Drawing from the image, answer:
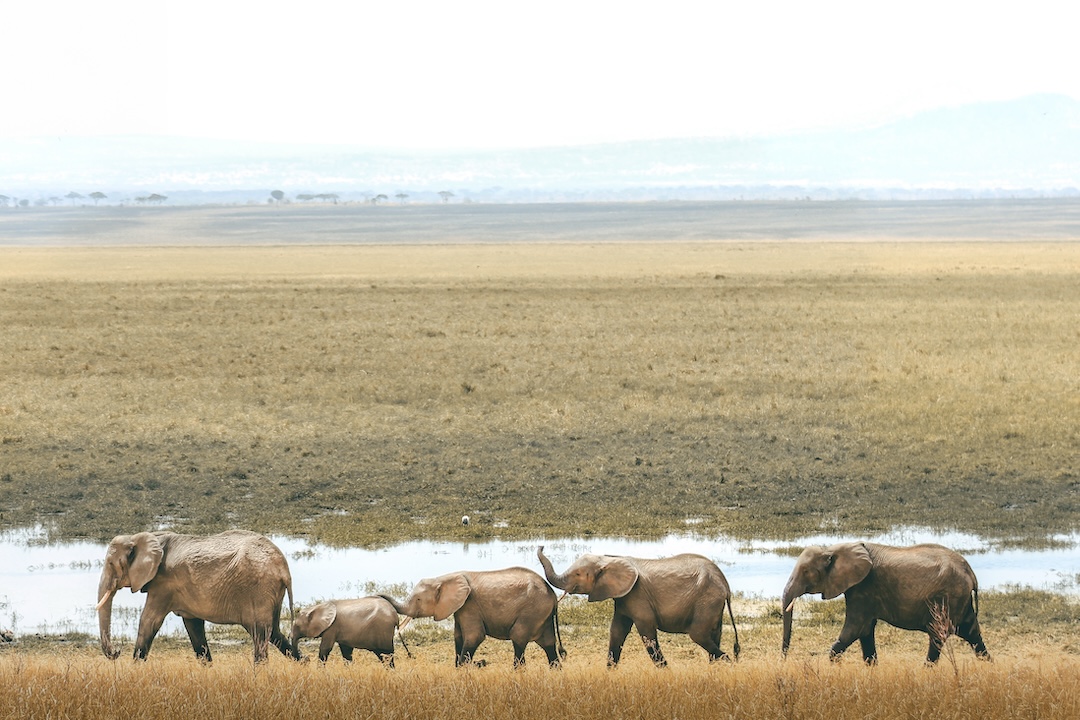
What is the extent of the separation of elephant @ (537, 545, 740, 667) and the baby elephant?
142cm

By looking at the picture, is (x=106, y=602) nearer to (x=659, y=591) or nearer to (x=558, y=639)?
(x=558, y=639)

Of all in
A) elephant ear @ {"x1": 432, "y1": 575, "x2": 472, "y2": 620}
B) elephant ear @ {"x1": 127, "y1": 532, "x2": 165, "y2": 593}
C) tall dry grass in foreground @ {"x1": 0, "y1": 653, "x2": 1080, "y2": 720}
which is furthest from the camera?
elephant ear @ {"x1": 127, "y1": 532, "x2": 165, "y2": 593}

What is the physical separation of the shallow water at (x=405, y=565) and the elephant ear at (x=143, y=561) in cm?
204

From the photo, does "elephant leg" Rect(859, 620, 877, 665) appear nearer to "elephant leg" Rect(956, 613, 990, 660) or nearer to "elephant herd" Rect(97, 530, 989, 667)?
"elephant herd" Rect(97, 530, 989, 667)

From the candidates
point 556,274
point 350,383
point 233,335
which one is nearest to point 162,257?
point 556,274

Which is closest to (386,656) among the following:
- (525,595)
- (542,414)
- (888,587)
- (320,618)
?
(320,618)

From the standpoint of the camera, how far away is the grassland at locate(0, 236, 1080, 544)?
Answer: 18.4 meters

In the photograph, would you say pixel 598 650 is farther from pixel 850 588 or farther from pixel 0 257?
pixel 0 257

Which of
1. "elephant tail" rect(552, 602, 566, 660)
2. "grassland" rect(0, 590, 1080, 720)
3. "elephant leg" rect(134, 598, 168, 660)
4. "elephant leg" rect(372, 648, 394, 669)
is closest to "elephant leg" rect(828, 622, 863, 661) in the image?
"grassland" rect(0, 590, 1080, 720)

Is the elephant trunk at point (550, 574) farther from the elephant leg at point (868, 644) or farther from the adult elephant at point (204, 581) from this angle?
the elephant leg at point (868, 644)

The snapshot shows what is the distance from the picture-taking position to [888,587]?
36.3 feet

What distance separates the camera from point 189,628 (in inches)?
448

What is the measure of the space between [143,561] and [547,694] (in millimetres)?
3659

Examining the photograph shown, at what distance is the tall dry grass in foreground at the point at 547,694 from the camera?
9.07 metres
